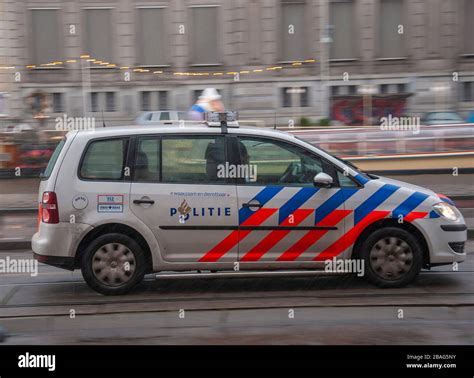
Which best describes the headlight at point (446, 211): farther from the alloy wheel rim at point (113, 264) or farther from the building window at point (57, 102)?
the building window at point (57, 102)

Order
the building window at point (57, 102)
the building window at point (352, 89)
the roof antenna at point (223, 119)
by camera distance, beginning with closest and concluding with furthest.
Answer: the roof antenna at point (223, 119) → the building window at point (57, 102) → the building window at point (352, 89)

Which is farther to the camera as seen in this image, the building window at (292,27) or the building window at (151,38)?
the building window at (151,38)

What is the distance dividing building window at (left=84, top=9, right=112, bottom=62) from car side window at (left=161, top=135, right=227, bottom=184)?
26.5 metres

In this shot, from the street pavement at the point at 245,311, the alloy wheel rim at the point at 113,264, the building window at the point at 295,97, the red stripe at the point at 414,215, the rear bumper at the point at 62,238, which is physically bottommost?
the street pavement at the point at 245,311

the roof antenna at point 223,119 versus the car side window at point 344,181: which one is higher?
the roof antenna at point 223,119

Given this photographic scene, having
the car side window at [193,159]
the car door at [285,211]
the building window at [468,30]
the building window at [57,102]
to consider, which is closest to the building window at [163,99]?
the building window at [57,102]

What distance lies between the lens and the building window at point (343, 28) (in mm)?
33188

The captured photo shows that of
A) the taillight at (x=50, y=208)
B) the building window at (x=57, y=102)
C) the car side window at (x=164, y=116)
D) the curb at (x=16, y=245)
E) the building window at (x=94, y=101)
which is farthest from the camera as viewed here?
the building window at (x=94, y=101)

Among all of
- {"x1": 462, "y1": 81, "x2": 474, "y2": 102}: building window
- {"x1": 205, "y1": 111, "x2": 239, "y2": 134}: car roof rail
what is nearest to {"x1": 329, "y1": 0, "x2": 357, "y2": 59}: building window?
{"x1": 462, "y1": 81, "x2": 474, "y2": 102}: building window

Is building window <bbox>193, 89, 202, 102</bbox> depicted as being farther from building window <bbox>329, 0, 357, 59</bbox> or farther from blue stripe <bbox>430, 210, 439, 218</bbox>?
blue stripe <bbox>430, 210, 439, 218</bbox>

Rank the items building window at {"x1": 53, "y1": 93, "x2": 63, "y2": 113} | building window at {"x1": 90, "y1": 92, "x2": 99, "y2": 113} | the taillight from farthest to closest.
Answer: building window at {"x1": 90, "y1": 92, "x2": 99, "y2": 113}, building window at {"x1": 53, "y1": 93, "x2": 63, "y2": 113}, the taillight

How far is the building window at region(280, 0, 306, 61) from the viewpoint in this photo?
32.9 m

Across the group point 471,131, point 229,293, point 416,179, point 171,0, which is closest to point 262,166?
point 229,293

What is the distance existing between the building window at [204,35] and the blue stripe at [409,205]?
86.0ft
